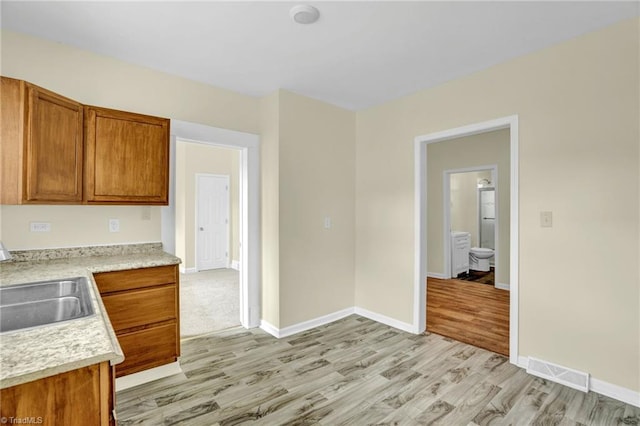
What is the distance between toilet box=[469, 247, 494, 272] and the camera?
261 inches

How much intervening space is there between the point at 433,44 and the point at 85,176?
288cm

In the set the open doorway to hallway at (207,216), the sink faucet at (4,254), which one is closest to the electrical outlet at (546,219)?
the sink faucet at (4,254)

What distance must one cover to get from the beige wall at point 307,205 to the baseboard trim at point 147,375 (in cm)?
107

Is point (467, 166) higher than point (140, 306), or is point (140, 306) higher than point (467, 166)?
point (467, 166)

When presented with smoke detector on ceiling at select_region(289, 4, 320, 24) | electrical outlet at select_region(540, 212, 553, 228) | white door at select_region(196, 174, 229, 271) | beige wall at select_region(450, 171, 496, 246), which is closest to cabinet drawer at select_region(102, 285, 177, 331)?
smoke detector on ceiling at select_region(289, 4, 320, 24)

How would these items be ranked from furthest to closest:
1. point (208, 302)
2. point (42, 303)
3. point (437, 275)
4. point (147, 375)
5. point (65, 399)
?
point (437, 275) → point (208, 302) → point (147, 375) → point (42, 303) → point (65, 399)

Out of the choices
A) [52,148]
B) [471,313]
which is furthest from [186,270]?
[471,313]

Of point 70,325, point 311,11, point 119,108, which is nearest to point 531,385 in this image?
point 70,325

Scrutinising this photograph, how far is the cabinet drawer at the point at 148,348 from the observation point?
2285 mm

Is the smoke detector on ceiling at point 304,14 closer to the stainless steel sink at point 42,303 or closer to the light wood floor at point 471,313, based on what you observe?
the stainless steel sink at point 42,303

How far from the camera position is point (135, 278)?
2312 mm

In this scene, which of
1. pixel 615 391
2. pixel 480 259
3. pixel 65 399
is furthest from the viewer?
pixel 480 259

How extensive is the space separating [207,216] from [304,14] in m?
5.43

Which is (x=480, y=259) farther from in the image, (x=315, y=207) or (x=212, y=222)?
(x=212, y=222)
